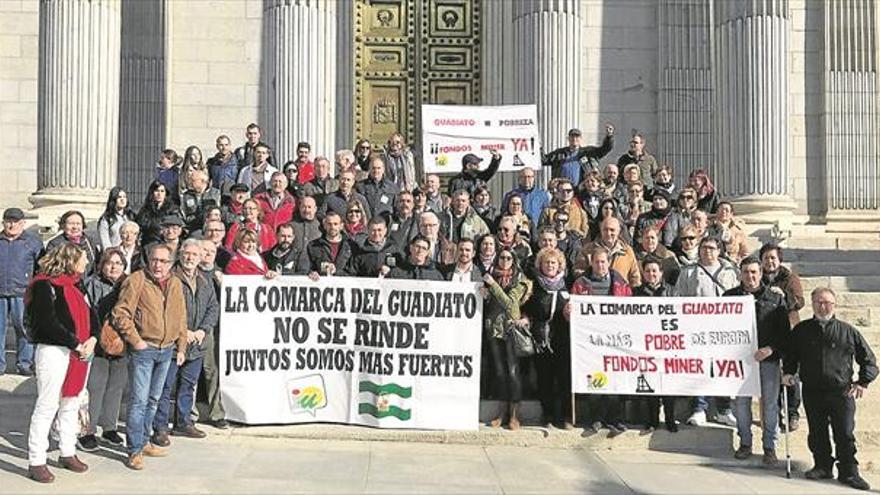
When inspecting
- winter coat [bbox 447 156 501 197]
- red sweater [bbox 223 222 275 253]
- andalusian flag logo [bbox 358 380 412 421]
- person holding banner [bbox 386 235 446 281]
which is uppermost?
winter coat [bbox 447 156 501 197]

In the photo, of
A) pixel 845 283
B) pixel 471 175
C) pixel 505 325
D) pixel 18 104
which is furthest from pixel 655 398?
pixel 18 104

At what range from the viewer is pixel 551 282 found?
10.5m

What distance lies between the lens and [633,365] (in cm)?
1035

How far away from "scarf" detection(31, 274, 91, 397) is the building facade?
849 centimetres

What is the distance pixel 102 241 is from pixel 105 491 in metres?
4.67

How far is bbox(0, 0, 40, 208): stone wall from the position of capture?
18.1m

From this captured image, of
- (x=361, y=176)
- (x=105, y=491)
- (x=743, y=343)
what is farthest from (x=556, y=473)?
(x=361, y=176)

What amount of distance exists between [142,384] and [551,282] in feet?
13.8

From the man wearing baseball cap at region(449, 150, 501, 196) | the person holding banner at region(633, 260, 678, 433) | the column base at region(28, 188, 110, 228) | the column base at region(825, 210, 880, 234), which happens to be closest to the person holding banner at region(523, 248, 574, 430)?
the person holding banner at region(633, 260, 678, 433)

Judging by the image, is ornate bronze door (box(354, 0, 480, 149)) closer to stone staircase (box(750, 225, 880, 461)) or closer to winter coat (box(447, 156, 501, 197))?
winter coat (box(447, 156, 501, 197))

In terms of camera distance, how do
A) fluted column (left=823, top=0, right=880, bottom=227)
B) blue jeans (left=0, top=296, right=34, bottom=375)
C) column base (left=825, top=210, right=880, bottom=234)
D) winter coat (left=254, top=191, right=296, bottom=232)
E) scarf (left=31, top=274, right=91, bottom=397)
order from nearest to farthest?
scarf (left=31, top=274, right=91, bottom=397) → blue jeans (left=0, top=296, right=34, bottom=375) → winter coat (left=254, top=191, right=296, bottom=232) → column base (left=825, top=210, right=880, bottom=234) → fluted column (left=823, top=0, right=880, bottom=227)

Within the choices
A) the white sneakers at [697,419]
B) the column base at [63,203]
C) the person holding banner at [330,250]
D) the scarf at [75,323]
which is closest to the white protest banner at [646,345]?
the white sneakers at [697,419]

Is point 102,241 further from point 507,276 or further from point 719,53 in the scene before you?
point 719,53

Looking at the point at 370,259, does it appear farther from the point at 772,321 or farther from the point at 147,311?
the point at 772,321
